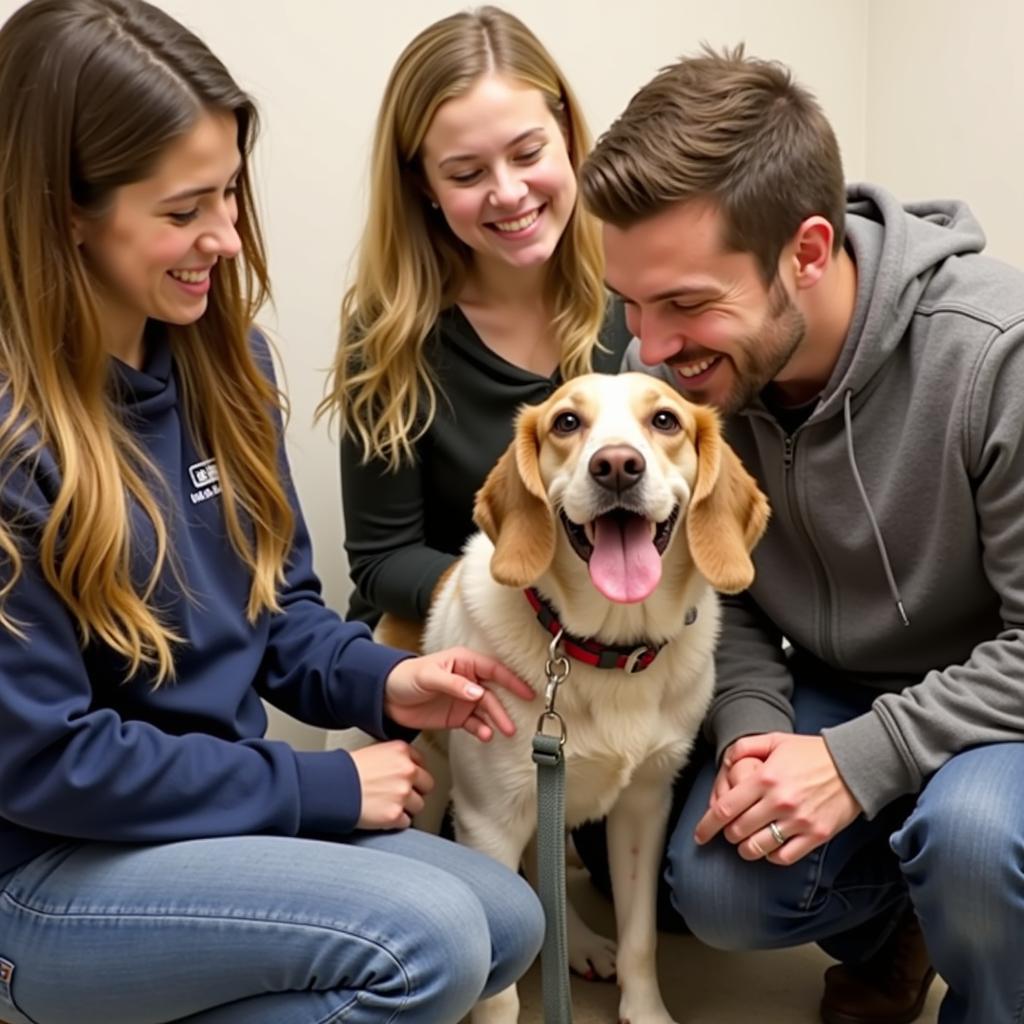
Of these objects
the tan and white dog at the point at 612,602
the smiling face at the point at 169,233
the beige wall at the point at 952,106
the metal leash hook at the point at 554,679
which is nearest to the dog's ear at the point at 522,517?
the tan and white dog at the point at 612,602

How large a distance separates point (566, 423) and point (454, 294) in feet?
1.98

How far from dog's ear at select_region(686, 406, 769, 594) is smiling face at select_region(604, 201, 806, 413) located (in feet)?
Answer: 0.22

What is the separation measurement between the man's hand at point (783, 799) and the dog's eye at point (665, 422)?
1.32 ft

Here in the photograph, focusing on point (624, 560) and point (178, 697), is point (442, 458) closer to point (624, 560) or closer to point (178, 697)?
point (624, 560)

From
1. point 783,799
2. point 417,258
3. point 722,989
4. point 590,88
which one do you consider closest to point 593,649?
point 783,799

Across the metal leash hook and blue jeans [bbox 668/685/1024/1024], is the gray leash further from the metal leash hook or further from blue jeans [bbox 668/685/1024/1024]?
blue jeans [bbox 668/685/1024/1024]

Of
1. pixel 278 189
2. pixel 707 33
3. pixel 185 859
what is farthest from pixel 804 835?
pixel 707 33

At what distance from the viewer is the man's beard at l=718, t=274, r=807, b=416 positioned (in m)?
1.58

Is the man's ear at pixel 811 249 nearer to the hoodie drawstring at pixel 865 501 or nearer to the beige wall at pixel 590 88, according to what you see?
the hoodie drawstring at pixel 865 501

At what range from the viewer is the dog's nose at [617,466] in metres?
1.49

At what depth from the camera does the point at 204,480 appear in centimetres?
159

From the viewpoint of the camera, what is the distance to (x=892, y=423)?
5.30 ft

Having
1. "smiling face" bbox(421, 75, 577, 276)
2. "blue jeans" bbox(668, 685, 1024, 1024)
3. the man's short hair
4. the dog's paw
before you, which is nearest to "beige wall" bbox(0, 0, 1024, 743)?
"smiling face" bbox(421, 75, 577, 276)

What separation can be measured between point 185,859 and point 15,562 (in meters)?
0.36
